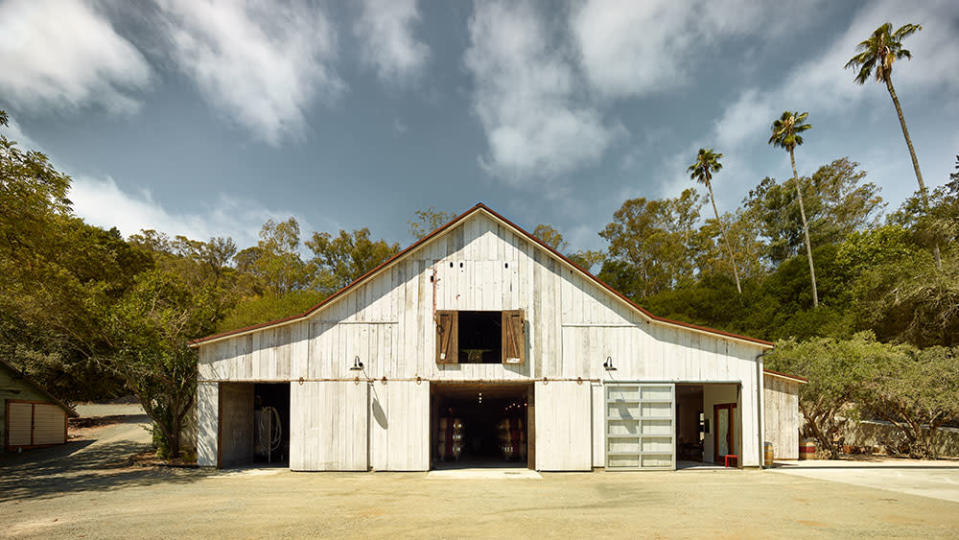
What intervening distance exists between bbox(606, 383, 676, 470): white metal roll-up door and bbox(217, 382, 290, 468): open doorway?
10.2 metres

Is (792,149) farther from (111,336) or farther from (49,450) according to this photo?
(49,450)

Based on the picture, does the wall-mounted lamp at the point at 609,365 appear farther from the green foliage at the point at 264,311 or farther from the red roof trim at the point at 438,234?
the green foliage at the point at 264,311

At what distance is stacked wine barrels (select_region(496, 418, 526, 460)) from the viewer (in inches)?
740

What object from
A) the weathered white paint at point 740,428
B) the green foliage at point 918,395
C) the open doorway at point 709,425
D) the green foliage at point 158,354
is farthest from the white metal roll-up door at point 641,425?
the green foliage at point 158,354

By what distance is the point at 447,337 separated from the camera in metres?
15.6

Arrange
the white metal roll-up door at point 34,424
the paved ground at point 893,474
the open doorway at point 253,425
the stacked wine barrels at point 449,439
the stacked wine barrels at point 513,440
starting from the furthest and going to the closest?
1. the stacked wine barrels at point 449,439
2. the stacked wine barrels at point 513,440
3. the white metal roll-up door at point 34,424
4. the open doorway at point 253,425
5. the paved ground at point 893,474

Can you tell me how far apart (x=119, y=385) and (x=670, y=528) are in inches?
1261

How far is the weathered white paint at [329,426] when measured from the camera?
15344mm

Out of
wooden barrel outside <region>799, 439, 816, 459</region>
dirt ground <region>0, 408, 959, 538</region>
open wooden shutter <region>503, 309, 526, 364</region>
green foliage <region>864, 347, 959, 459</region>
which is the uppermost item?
open wooden shutter <region>503, 309, 526, 364</region>

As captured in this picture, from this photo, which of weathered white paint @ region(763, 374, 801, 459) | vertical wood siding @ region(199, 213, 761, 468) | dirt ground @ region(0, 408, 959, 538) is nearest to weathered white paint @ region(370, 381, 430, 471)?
vertical wood siding @ region(199, 213, 761, 468)

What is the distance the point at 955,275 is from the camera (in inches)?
927

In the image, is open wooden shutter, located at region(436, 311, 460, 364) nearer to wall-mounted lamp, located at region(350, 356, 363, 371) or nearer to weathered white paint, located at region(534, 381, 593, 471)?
wall-mounted lamp, located at region(350, 356, 363, 371)

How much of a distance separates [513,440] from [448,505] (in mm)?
8958

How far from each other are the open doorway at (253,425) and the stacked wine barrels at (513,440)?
23.8ft
